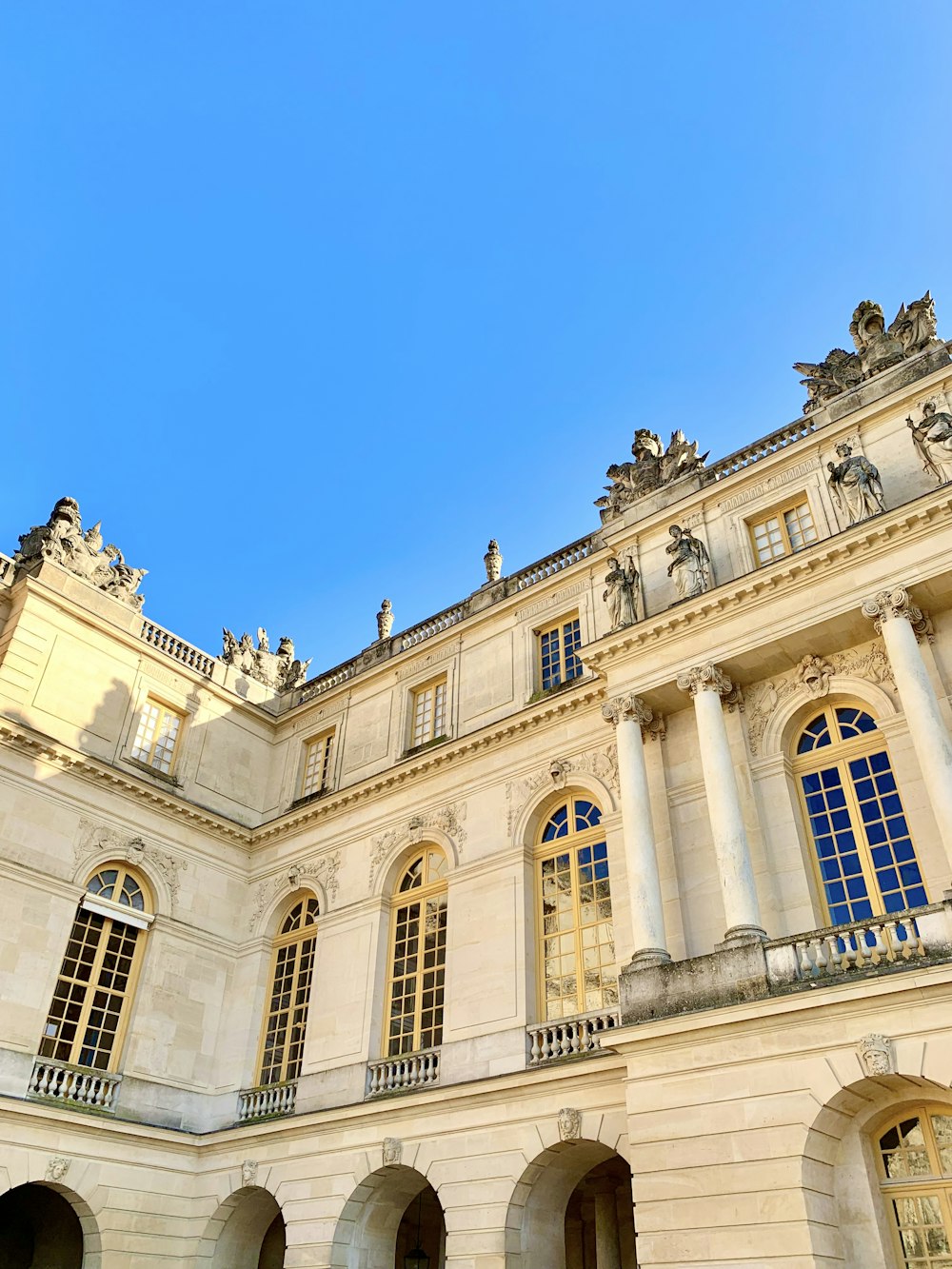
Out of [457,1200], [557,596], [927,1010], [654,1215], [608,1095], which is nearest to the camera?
[927,1010]

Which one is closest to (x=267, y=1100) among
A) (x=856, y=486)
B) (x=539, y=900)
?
(x=539, y=900)

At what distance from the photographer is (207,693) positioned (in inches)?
961

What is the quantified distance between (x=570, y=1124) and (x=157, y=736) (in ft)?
42.8

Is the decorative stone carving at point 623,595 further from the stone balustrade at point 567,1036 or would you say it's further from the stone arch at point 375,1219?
the stone arch at point 375,1219

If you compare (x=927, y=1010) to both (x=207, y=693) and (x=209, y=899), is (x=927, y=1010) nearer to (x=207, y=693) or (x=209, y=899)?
(x=209, y=899)

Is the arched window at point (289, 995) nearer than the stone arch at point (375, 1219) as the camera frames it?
No

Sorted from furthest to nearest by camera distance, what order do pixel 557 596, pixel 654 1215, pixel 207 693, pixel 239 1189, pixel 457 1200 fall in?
pixel 207 693 < pixel 557 596 < pixel 239 1189 < pixel 457 1200 < pixel 654 1215

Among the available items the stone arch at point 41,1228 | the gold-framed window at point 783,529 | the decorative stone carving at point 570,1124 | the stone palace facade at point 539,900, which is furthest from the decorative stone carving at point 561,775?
the stone arch at point 41,1228

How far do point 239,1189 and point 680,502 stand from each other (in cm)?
1500

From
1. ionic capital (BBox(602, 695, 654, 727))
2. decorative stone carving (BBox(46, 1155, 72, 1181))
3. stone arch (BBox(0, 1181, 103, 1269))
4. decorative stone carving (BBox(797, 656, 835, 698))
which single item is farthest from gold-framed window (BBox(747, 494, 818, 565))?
stone arch (BBox(0, 1181, 103, 1269))

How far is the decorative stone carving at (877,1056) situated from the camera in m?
11.2

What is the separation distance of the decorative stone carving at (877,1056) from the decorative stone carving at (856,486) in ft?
24.2

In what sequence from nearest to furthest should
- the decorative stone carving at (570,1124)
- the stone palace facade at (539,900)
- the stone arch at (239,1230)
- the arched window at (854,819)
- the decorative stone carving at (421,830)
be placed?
the stone palace facade at (539,900)
the arched window at (854,819)
the decorative stone carving at (570,1124)
the stone arch at (239,1230)
the decorative stone carving at (421,830)

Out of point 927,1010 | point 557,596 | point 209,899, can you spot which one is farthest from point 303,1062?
point 927,1010
